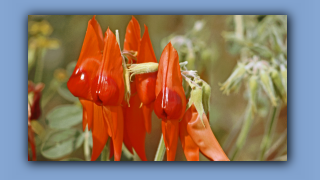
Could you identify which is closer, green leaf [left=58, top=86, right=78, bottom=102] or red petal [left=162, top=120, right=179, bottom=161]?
red petal [left=162, top=120, right=179, bottom=161]

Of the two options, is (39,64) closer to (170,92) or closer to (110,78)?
(110,78)

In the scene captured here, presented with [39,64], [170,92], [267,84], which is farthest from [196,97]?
[39,64]

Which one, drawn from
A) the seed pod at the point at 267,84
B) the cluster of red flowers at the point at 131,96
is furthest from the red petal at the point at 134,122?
the seed pod at the point at 267,84

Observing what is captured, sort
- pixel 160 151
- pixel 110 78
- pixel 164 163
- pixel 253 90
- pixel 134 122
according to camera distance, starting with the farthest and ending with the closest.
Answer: pixel 164 163 < pixel 253 90 < pixel 160 151 < pixel 134 122 < pixel 110 78

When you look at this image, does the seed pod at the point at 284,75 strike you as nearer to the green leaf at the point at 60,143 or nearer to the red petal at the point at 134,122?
the red petal at the point at 134,122

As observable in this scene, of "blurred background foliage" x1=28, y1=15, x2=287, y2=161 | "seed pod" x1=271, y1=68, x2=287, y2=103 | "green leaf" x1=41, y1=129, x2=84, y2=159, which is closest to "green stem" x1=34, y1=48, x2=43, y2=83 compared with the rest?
"blurred background foliage" x1=28, y1=15, x2=287, y2=161

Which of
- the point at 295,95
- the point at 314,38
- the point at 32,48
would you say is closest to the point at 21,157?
the point at 32,48

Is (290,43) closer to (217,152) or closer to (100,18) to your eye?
(217,152)

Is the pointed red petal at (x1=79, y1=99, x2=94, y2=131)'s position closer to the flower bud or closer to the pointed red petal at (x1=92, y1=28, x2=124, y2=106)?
the pointed red petal at (x1=92, y1=28, x2=124, y2=106)
